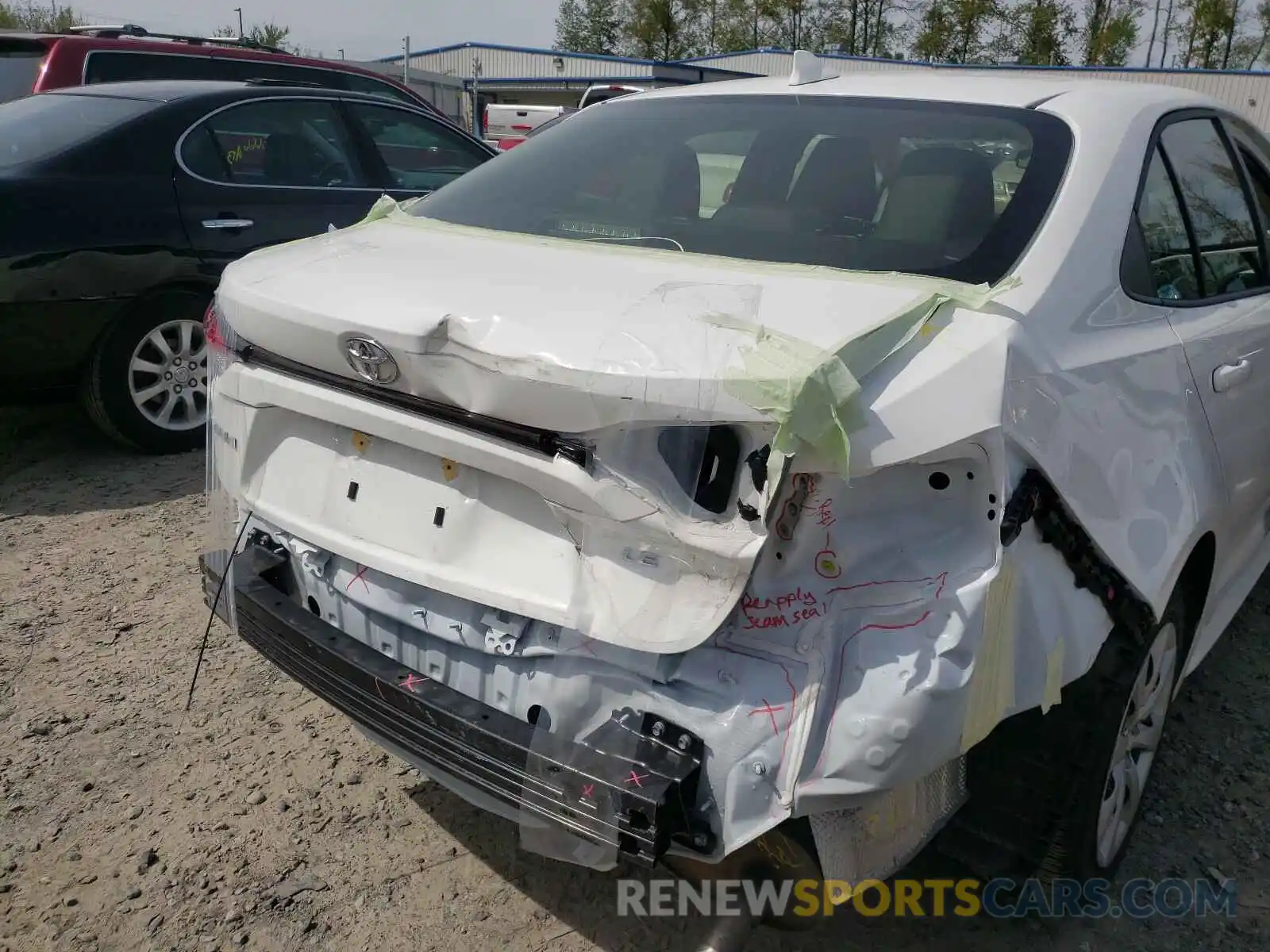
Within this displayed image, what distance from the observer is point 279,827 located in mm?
2496

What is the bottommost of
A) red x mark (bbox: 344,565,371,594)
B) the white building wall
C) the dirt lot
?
the dirt lot

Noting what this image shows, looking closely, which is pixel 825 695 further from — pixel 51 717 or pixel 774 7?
pixel 774 7

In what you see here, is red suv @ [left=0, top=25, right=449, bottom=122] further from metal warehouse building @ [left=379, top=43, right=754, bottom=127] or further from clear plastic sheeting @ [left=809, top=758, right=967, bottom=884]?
metal warehouse building @ [left=379, top=43, right=754, bottom=127]

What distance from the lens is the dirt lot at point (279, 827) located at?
7.27ft

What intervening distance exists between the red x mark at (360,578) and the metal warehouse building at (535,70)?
34.0 metres

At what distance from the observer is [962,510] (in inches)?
62.6

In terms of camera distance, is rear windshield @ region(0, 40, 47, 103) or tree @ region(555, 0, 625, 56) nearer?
rear windshield @ region(0, 40, 47, 103)

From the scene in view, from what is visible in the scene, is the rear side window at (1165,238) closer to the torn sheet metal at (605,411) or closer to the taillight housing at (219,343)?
the torn sheet metal at (605,411)

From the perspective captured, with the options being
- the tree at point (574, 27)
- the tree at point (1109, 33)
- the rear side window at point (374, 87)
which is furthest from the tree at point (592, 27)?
the rear side window at point (374, 87)

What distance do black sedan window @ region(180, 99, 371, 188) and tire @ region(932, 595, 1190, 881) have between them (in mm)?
4411

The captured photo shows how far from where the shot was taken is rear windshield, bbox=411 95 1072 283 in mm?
2088

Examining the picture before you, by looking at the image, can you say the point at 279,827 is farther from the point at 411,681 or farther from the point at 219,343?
the point at 219,343

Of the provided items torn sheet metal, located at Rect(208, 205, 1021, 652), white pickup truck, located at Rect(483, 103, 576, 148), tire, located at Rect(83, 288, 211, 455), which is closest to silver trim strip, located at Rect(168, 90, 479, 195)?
tire, located at Rect(83, 288, 211, 455)

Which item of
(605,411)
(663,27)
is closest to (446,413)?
(605,411)
